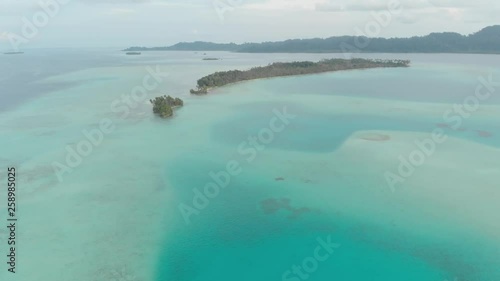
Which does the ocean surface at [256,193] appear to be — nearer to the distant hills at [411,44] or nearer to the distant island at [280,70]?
the distant island at [280,70]

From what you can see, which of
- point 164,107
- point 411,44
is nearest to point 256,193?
point 164,107

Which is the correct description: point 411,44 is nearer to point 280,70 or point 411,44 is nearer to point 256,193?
point 280,70

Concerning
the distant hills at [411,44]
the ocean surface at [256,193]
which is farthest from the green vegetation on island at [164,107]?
the distant hills at [411,44]

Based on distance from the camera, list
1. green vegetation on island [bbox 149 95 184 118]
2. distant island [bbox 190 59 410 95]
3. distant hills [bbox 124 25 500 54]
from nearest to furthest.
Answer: green vegetation on island [bbox 149 95 184 118]
distant island [bbox 190 59 410 95]
distant hills [bbox 124 25 500 54]

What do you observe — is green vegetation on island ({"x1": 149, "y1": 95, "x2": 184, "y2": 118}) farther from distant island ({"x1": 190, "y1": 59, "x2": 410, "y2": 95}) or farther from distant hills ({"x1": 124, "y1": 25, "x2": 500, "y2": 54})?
distant hills ({"x1": 124, "y1": 25, "x2": 500, "y2": 54})

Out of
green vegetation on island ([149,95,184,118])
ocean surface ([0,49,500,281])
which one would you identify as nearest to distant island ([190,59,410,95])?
green vegetation on island ([149,95,184,118])

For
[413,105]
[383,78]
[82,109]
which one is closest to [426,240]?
[413,105]
